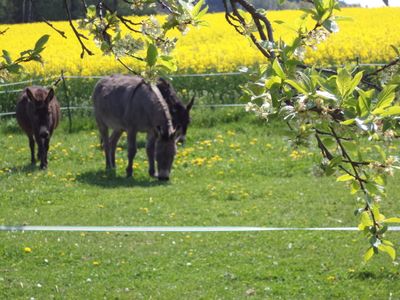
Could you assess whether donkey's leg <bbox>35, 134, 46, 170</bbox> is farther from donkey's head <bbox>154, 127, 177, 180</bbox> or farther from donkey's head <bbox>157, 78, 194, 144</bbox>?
donkey's head <bbox>154, 127, 177, 180</bbox>

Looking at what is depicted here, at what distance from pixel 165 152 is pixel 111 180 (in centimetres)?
114

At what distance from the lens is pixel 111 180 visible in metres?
15.3

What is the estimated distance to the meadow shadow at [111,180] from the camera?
14805mm

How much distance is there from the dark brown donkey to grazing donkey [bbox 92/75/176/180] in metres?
0.85

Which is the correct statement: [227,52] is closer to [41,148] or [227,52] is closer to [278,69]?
[41,148]

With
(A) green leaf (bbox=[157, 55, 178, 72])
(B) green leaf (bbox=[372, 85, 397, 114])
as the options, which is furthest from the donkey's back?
(B) green leaf (bbox=[372, 85, 397, 114])

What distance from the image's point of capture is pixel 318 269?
8.84m

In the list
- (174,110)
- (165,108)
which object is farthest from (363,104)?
(174,110)

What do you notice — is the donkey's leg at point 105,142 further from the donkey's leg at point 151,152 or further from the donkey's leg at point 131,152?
the donkey's leg at point 151,152

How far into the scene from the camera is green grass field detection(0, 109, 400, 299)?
8422 mm

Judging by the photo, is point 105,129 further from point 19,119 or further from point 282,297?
point 282,297

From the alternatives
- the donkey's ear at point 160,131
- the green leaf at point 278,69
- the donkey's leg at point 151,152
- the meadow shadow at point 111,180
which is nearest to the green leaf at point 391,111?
the green leaf at point 278,69

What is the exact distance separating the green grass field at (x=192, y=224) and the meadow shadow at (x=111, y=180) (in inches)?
1.0

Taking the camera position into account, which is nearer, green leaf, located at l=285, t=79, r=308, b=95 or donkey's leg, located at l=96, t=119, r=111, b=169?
green leaf, located at l=285, t=79, r=308, b=95
